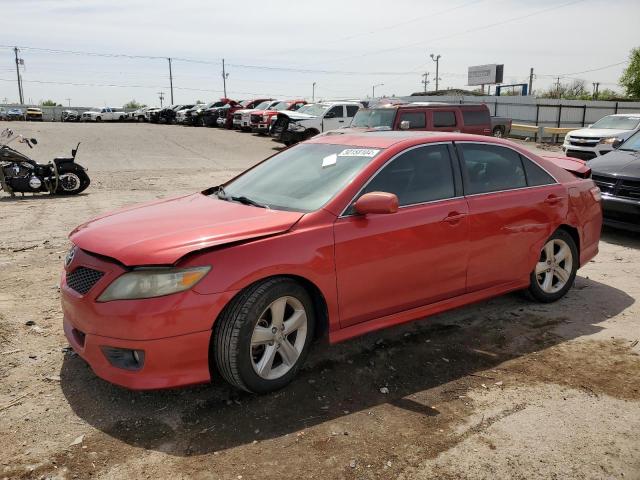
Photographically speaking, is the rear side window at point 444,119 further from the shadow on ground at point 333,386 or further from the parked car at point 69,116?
the parked car at point 69,116

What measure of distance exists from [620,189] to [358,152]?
5.15 m

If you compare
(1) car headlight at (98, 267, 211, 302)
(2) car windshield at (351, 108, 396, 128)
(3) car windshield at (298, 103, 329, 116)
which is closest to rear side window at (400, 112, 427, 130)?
(2) car windshield at (351, 108, 396, 128)

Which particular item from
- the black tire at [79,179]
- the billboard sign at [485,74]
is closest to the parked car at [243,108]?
the black tire at [79,179]

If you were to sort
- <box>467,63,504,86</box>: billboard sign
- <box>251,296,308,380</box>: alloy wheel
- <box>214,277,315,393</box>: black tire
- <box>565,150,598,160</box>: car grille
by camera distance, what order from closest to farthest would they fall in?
<box>214,277,315,393</box>: black tire → <box>251,296,308,380</box>: alloy wheel → <box>565,150,598,160</box>: car grille → <box>467,63,504,86</box>: billboard sign

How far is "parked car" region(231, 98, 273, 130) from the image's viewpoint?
99.6 feet

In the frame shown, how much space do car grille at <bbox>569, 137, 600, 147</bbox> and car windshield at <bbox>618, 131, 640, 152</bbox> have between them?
8.57m

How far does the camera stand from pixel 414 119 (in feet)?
48.0

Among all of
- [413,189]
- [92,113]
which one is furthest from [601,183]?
[92,113]

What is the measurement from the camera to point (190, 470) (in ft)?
9.26

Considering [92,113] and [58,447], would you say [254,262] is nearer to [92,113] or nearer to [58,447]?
[58,447]

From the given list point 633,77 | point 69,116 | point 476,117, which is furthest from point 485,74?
point 476,117

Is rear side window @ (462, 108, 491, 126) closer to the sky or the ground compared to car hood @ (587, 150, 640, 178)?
closer to the sky

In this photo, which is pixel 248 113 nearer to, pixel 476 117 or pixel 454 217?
pixel 476 117

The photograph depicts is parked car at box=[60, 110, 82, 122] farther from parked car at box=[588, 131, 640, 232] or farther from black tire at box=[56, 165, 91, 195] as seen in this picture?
parked car at box=[588, 131, 640, 232]
